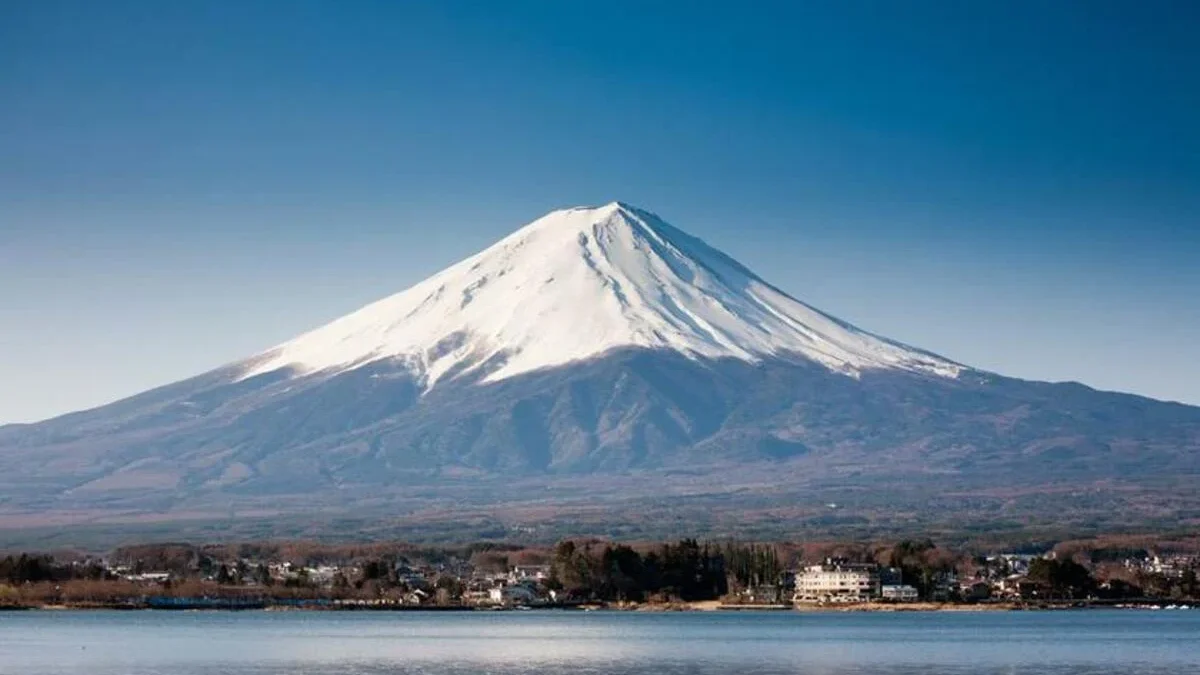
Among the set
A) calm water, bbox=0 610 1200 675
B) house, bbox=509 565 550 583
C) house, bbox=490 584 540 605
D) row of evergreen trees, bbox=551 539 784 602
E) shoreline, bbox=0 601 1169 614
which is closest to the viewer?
calm water, bbox=0 610 1200 675

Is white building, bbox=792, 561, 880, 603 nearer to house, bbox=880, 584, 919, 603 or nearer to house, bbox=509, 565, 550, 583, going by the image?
house, bbox=880, 584, 919, 603

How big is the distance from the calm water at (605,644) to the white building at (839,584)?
23.5 ft

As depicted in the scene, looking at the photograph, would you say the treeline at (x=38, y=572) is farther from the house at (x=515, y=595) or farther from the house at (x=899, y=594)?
the house at (x=899, y=594)

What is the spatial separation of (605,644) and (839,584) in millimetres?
32169

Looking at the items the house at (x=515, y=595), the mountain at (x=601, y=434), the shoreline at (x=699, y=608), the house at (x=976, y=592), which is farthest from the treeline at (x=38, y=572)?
the mountain at (x=601, y=434)

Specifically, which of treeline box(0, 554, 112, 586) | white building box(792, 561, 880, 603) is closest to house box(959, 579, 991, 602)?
white building box(792, 561, 880, 603)

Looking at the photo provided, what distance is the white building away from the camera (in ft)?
291

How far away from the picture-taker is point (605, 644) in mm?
59406

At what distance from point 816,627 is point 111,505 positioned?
104453 mm

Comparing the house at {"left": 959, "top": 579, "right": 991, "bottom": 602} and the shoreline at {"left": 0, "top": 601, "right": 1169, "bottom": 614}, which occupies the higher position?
the house at {"left": 959, "top": 579, "right": 991, "bottom": 602}

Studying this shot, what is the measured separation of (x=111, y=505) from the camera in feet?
548

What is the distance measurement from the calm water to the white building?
7168 millimetres

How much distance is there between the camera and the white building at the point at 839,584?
88.8 metres

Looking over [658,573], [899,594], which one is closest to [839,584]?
[899,594]
